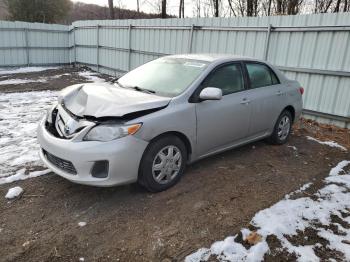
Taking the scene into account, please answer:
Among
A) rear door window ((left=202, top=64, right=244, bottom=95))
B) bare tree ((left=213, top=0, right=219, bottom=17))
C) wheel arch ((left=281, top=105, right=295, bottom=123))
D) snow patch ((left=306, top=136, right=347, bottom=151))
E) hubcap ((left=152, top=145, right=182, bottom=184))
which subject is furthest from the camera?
bare tree ((left=213, top=0, right=219, bottom=17))

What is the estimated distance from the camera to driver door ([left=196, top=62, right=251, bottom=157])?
4203mm

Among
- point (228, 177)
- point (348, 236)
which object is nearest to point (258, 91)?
point (228, 177)

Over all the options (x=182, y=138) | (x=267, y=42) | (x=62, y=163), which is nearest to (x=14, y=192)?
(x=62, y=163)

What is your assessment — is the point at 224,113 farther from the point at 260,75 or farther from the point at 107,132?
the point at 107,132

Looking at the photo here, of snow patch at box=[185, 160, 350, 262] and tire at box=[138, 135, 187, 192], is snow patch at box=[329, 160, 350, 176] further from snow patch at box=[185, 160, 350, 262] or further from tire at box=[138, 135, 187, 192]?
tire at box=[138, 135, 187, 192]

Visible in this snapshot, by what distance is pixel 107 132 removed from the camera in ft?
11.1

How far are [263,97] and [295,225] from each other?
2283mm

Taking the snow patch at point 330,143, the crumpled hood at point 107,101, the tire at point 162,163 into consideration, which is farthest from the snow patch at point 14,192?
the snow patch at point 330,143

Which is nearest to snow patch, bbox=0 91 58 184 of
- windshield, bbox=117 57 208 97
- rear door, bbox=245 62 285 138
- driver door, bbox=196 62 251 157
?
windshield, bbox=117 57 208 97

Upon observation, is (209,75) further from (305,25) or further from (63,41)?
(63,41)

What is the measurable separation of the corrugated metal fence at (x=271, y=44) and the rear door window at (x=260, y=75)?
8.47 ft

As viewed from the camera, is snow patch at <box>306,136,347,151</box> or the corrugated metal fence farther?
the corrugated metal fence

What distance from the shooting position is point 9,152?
4969 millimetres

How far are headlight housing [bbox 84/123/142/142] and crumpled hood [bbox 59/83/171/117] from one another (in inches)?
5.3
